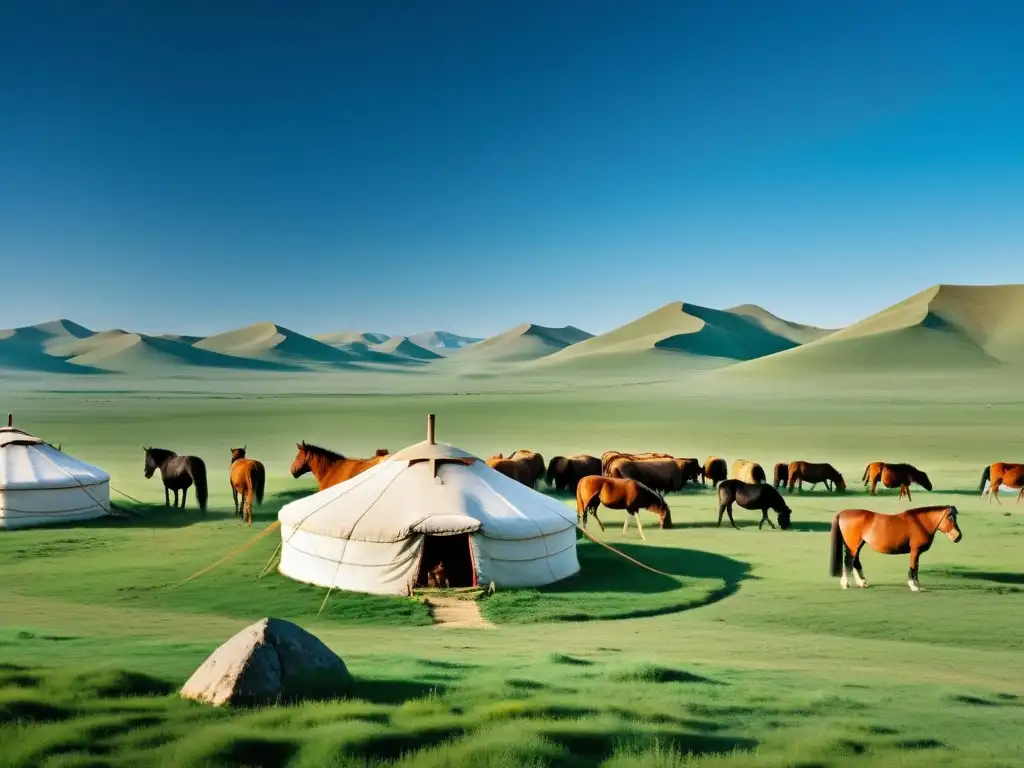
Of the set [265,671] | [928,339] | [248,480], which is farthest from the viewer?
[928,339]

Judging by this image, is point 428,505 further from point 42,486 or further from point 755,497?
point 42,486

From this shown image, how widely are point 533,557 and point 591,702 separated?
24.3ft

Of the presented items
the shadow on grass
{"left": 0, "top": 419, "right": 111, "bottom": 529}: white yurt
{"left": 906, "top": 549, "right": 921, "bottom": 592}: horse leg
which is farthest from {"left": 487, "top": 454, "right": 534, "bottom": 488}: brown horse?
{"left": 906, "top": 549, "right": 921, "bottom": 592}: horse leg

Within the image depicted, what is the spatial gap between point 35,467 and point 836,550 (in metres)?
18.3

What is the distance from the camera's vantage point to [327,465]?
20375 mm

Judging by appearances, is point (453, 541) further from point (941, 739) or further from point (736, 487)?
point (941, 739)

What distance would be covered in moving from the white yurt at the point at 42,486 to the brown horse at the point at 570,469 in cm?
1282

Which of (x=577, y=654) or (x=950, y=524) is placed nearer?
(x=577, y=654)

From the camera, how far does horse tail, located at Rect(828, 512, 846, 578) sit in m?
15.0

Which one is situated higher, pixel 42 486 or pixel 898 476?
pixel 898 476

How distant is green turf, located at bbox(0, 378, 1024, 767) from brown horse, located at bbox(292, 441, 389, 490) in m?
2.11

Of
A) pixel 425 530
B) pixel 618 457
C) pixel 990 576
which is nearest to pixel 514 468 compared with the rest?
pixel 618 457

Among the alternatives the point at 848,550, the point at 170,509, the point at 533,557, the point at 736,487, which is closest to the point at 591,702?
the point at 533,557

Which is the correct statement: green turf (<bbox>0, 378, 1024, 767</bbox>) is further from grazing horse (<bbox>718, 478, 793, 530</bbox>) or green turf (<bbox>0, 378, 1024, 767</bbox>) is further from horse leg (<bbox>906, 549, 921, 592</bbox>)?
grazing horse (<bbox>718, 478, 793, 530</bbox>)
